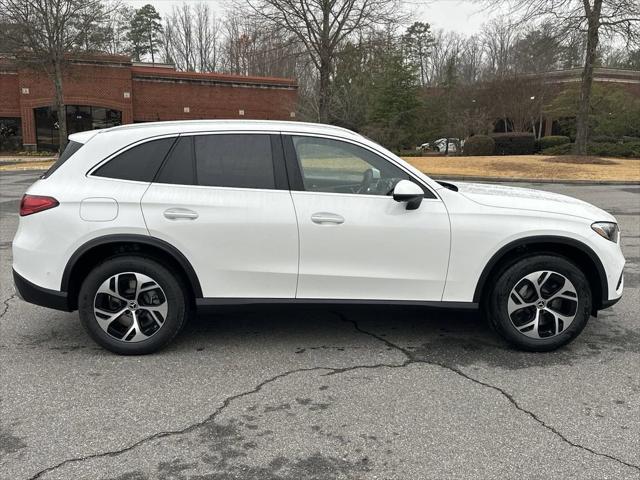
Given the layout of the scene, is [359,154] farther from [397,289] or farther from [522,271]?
[522,271]

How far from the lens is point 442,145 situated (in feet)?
139

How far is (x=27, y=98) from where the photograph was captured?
114 feet

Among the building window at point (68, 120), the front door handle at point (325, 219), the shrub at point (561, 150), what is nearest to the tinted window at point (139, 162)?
the front door handle at point (325, 219)

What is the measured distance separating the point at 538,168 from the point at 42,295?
2131 centimetres

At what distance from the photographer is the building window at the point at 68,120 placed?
35.4 meters

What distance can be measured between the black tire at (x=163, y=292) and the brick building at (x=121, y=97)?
33627 mm

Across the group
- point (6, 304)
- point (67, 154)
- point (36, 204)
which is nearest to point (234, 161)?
point (67, 154)

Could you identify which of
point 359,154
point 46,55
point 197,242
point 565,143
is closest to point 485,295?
point 359,154

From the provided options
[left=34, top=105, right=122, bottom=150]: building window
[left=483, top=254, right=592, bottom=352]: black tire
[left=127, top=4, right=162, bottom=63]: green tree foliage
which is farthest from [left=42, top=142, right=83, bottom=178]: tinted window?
[left=127, top=4, right=162, bottom=63]: green tree foliage

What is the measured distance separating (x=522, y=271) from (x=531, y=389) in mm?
882

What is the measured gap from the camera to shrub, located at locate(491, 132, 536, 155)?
3122 cm

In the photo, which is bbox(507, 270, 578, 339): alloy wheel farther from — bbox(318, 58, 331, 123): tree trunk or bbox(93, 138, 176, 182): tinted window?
bbox(318, 58, 331, 123): tree trunk

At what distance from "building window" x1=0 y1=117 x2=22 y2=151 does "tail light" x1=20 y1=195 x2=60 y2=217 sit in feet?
121

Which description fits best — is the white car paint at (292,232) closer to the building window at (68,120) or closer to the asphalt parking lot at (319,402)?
the asphalt parking lot at (319,402)
